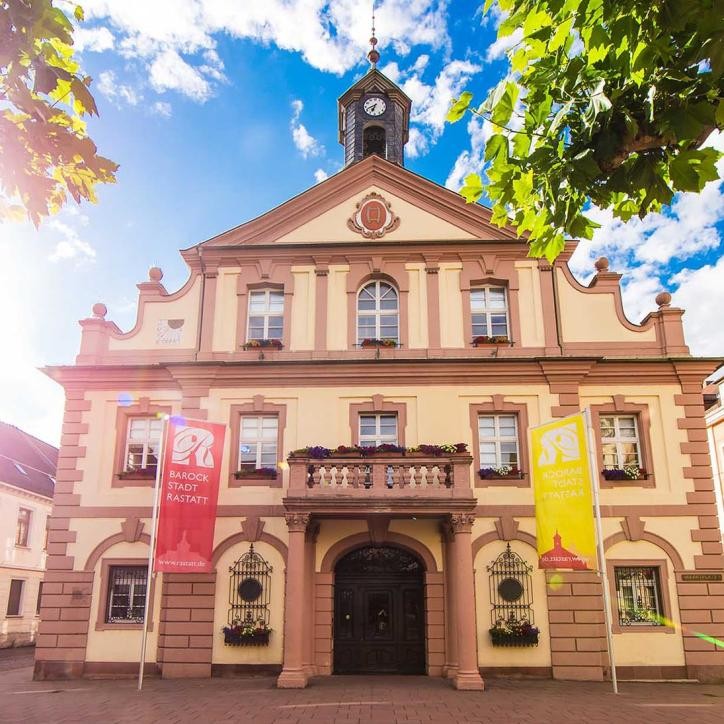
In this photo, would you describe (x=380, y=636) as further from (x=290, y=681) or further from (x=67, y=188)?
(x=67, y=188)

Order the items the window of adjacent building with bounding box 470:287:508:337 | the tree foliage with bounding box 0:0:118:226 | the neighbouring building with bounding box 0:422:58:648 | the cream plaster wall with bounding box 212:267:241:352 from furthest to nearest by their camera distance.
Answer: the neighbouring building with bounding box 0:422:58:648, the cream plaster wall with bounding box 212:267:241:352, the window of adjacent building with bounding box 470:287:508:337, the tree foliage with bounding box 0:0:118:226

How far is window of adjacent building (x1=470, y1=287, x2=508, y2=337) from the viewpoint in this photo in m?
19.1

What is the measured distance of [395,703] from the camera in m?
13.2

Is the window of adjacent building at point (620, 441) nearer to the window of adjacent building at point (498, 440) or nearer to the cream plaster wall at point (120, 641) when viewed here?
the window of adjacent building at point (498, 440)

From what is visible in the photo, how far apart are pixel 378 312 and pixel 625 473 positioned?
24.8 ft

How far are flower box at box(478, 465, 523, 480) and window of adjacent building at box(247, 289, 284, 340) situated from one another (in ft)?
21.5

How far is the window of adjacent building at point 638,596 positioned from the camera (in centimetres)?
1672

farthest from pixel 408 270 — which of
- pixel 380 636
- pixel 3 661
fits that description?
pixel 3 661

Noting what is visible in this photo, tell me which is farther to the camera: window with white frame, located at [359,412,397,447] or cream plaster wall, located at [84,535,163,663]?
window with white frame, located at [359,412,397,447]

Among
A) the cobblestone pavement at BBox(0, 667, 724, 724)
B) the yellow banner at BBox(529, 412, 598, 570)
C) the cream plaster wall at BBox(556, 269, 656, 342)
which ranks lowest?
the cobblestone pavement at BBox(0, 667, 724, 724)

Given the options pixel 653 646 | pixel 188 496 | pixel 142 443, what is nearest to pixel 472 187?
pixel 188 496

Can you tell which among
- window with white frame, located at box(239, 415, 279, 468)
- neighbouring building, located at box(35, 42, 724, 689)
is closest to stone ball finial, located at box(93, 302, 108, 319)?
neighbouring building, located at box(35, 42, 724, 689)

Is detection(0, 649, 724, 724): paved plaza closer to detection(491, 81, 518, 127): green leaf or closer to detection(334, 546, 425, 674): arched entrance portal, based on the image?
detection(334, 546, 425, 674): arched entrance portal

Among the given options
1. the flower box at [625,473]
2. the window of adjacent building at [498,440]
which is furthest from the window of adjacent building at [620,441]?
the window of adjacent building at [498,440]
